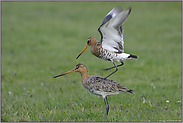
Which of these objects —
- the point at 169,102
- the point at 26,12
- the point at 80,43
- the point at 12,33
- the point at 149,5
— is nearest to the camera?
the point at 169,102

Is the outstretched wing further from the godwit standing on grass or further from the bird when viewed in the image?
the bird

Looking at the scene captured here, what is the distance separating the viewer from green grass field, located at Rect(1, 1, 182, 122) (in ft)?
26.1

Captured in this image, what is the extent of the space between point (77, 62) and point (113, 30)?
28.0 feet

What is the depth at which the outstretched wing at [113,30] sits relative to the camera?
19.3ft

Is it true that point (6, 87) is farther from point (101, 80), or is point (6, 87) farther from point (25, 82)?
point (101, 80)

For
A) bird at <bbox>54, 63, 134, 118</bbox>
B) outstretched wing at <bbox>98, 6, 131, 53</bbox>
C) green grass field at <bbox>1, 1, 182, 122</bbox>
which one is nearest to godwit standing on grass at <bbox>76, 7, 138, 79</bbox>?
outstretched wing at <bbox>98, 6, 131, 53</bbox>

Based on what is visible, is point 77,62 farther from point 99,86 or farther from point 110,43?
point 110,43

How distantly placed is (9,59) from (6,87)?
501 cm

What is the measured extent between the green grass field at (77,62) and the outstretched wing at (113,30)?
663mm

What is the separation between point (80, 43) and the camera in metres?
18.6

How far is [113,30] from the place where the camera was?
6254 millimetres

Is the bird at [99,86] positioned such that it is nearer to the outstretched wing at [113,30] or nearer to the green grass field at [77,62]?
the green grass field at [77,62]

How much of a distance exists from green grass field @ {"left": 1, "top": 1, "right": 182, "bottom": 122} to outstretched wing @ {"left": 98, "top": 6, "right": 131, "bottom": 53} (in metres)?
0.66

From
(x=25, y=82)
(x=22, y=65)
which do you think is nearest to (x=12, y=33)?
(x=22, y=65)
